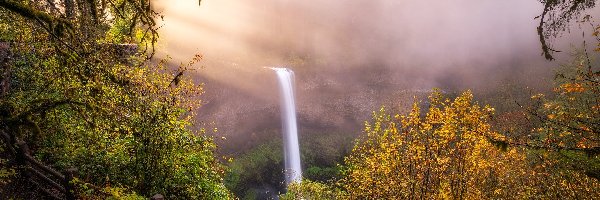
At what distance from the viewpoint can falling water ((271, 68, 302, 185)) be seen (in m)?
68.1

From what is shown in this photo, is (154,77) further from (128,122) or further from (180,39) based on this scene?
(180,39)

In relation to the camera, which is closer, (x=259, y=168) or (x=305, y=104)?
(x=259, y=168)

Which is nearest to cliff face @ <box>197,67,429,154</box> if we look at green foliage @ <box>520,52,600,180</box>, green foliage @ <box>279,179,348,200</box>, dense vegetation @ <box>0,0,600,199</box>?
green foliage @ <box>279,179,348,200</box>

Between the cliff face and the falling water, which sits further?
the cliff face

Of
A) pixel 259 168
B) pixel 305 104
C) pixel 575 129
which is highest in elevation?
pixel 305 104

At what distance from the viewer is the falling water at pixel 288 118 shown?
68.1 meters

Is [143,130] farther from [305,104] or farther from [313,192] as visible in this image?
[305,104]

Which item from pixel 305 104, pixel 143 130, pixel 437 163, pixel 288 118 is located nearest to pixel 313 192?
pixel 437 163

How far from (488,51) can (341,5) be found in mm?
44164

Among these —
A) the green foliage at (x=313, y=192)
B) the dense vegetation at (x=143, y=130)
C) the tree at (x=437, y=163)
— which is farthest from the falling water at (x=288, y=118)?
the dense vegetation at (x=143, y=130)

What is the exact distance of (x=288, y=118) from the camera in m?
74.9

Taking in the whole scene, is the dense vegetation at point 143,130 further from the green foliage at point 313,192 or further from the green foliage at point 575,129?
the green foliage at point 313,192

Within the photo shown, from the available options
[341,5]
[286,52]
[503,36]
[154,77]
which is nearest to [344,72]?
[286,52]

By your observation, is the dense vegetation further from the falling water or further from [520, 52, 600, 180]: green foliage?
the falling water
